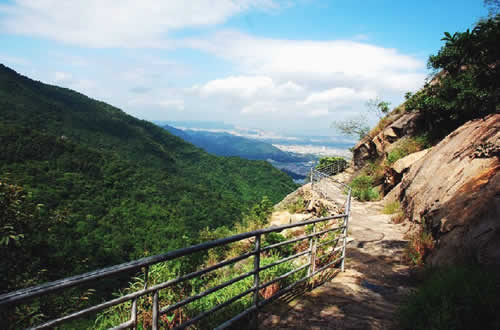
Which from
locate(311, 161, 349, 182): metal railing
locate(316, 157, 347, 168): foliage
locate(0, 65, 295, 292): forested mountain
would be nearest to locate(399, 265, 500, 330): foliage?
locate(0, 65, 295, 292): forested mountain

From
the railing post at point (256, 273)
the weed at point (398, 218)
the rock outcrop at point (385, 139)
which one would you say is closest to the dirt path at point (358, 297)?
the railing post at point (256, 273)

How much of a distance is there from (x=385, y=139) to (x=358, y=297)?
1540 cm

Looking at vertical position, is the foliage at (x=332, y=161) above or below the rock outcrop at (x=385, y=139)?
below

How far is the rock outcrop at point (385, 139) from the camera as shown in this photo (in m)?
16.0

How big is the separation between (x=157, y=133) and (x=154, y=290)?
11825 cm

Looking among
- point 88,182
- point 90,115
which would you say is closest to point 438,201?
point 88,182

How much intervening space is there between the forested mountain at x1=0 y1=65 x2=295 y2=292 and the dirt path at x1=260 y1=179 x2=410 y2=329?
15.2ft

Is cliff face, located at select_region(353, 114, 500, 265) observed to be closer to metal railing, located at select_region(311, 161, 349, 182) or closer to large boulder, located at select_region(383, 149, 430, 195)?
large boulder, located at select_region(383, 149, 430, 195)

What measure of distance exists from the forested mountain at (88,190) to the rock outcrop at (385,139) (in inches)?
507

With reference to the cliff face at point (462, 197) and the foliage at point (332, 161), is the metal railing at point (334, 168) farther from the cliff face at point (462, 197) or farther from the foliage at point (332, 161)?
the cliff face at point (462, 197)

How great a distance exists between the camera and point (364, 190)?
14.7 meters

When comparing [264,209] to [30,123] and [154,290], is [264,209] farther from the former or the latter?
[30,123]

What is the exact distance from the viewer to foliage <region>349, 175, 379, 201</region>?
14323mm

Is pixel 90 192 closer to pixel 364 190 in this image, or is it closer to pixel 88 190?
pixel 88 190
